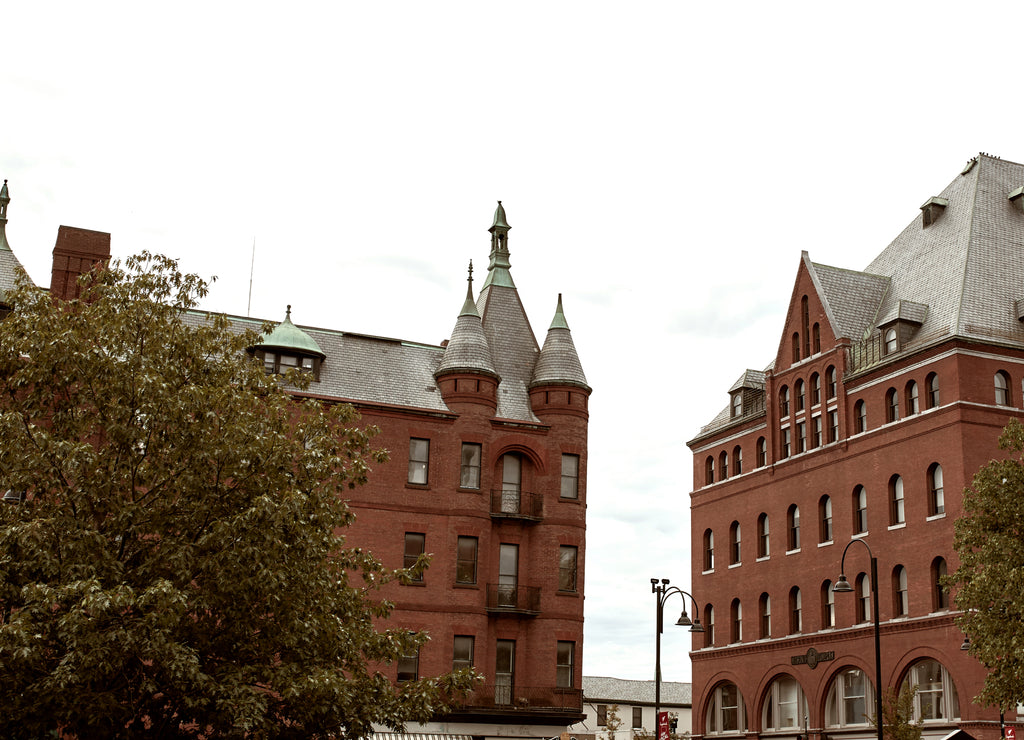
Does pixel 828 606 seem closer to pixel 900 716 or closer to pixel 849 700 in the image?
pixel 849 700

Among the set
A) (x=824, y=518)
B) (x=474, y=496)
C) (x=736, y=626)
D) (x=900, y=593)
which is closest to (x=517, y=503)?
(x=474, y=496)

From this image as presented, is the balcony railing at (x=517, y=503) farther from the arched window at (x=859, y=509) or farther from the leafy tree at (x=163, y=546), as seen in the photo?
the leafy tree at (x=163, y=546)

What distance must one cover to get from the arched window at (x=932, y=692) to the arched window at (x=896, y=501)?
6512mm

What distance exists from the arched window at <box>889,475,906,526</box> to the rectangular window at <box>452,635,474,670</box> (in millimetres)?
21105

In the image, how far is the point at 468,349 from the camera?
51.2 m

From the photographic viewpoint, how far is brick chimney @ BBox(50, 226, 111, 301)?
1796 inches

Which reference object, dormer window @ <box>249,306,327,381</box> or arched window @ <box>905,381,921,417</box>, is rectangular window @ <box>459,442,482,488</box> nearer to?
dormer window @ <box>249,306,327,381</box>

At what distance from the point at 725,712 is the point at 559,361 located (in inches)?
1040

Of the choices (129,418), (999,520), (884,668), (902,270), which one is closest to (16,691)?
(129,418)

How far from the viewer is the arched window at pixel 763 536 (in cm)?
6594

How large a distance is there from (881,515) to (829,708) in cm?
999

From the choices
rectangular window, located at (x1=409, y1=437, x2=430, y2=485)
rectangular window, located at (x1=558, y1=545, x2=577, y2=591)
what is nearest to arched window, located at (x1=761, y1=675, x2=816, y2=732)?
rectangular window, located at (x1=558, y1=545, x2=577, y2=591)

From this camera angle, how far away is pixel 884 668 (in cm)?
5453

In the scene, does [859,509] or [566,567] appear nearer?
[566,567]
